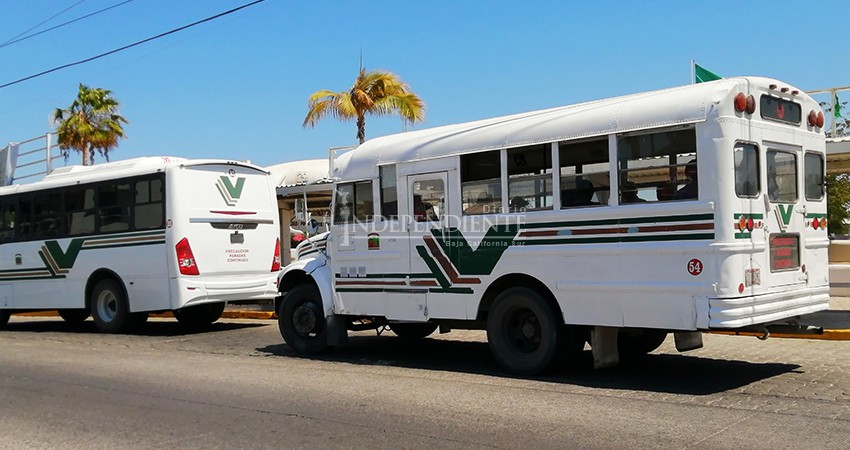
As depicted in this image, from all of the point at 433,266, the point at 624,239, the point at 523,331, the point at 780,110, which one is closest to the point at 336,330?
the point at 433,266

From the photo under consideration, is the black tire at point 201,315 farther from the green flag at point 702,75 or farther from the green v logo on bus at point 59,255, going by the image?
the green flag at point 702,75

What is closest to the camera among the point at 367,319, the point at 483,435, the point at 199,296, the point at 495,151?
the point at 483,435

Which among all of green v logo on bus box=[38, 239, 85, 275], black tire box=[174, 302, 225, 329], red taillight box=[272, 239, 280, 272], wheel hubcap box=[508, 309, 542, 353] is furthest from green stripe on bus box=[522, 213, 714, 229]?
green v logo on bus box=[38, 239, 85, 275]

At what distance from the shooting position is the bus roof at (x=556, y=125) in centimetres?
807

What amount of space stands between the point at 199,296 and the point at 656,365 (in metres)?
7.92

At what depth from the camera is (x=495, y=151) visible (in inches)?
377

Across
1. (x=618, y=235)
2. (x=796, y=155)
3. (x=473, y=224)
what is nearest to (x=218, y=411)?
(x=473, y=224)

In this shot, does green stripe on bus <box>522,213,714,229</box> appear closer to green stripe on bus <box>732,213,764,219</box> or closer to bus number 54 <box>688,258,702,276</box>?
green stripe on bus <box>732,213,764,219</box>

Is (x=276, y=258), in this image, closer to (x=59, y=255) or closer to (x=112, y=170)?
(x=112, y=170)

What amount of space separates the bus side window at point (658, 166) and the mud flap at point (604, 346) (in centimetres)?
143

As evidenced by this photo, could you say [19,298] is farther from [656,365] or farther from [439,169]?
[656,365]

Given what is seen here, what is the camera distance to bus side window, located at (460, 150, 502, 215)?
31.4 feet

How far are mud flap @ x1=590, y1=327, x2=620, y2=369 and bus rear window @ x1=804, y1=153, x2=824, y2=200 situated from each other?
2481 mm

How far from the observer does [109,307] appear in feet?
52.2
